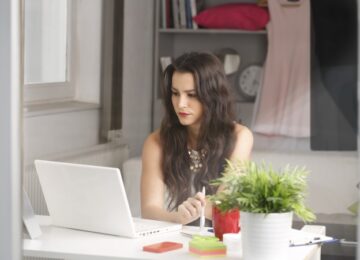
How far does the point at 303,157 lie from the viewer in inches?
85.0

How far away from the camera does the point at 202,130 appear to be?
7.25 ft

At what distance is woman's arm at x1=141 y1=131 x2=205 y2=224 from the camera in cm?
225

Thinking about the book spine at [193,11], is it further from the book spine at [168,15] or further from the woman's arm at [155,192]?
the woman's arm at [155,192]

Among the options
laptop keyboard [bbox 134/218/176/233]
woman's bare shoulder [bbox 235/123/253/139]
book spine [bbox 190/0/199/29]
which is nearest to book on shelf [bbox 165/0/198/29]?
book spine [bbox 190/0/199/29]

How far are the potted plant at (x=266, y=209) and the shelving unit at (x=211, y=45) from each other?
0.22 meters

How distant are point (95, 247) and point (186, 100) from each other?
1.53 feet

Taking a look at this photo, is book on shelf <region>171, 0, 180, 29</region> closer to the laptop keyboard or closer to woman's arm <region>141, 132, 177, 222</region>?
woman's arm <region>141, 132, 177, 222</region>

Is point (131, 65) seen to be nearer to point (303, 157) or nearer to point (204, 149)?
point (204, 149)

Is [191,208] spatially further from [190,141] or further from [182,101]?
[182,101]

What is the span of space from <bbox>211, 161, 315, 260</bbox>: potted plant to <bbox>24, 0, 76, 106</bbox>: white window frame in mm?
610

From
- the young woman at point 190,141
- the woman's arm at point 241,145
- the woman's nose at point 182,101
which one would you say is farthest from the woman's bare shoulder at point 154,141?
the woman's arm at point 241,145

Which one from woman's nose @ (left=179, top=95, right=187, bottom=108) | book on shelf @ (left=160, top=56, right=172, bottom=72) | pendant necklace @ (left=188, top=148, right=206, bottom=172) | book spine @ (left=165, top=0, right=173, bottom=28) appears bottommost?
pendant necklace @ (left=188, top=148, right=206, bottom=172)

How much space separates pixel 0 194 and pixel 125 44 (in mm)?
572

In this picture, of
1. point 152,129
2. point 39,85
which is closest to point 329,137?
point 152,129
